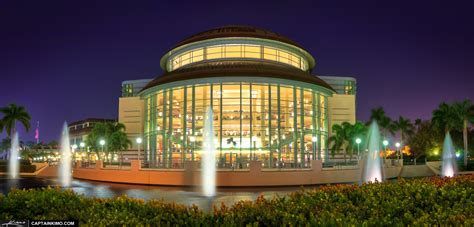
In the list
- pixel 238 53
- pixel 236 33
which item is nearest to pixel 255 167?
pixel 238 53

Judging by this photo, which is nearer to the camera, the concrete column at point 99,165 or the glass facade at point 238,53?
the concrete column at point 99,165

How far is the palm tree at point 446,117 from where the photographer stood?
2611 inches

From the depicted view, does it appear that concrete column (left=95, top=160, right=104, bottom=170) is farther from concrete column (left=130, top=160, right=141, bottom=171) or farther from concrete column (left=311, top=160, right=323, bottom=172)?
concrete column (left=311, top=160, right=323, bottom=172)

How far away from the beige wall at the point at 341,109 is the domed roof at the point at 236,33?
46.9 ft

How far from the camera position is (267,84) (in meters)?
52.2

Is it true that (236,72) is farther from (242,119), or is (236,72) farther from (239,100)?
(242,119)

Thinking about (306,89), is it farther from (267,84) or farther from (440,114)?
(440,114)

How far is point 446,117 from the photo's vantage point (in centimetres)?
6675

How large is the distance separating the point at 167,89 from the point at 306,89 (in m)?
17.3

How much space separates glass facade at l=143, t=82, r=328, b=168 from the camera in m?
51.8

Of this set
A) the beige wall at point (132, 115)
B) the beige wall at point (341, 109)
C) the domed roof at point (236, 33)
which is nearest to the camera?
the domed roof at point (236, 33)

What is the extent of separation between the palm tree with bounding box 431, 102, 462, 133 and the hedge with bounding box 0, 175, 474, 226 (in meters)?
59.7

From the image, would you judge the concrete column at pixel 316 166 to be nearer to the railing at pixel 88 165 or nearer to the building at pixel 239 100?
the building at pixel 239 100

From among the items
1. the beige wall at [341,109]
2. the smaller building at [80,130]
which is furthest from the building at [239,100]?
the smaller building at [80,130]
